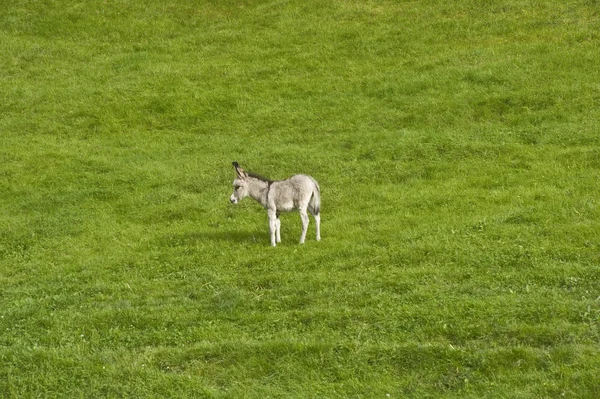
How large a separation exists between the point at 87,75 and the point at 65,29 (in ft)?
22.1

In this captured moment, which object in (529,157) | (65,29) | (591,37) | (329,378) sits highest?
(65,29)

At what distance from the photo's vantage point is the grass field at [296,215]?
15633 millimetres

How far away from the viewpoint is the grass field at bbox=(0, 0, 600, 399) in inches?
615

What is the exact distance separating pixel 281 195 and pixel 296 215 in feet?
10.8

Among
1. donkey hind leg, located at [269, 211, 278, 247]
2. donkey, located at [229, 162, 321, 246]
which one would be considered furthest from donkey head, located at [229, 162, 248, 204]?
donkey hind leg, located at [269, 211, 278, 247]

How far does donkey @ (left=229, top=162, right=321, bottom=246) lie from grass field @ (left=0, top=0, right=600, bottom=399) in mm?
650

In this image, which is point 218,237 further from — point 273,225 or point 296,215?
point 296,215

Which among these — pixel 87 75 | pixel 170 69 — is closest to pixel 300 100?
pixel 170 69

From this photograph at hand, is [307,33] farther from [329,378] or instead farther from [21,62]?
[329,378]

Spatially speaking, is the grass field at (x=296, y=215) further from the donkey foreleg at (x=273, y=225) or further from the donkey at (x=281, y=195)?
the donkey at (x=281, y=195)

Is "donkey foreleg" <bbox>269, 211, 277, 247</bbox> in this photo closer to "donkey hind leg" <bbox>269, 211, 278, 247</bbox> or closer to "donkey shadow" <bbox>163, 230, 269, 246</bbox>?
"donkey hind leg" <bbox>269, 211, 278, 247</bbox>

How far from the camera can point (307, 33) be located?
4303 centimetres

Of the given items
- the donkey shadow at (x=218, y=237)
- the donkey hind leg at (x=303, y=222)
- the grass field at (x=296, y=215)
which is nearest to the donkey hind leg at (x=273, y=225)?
the grass field at (x=296, y=215)

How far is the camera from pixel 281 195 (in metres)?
21.9
